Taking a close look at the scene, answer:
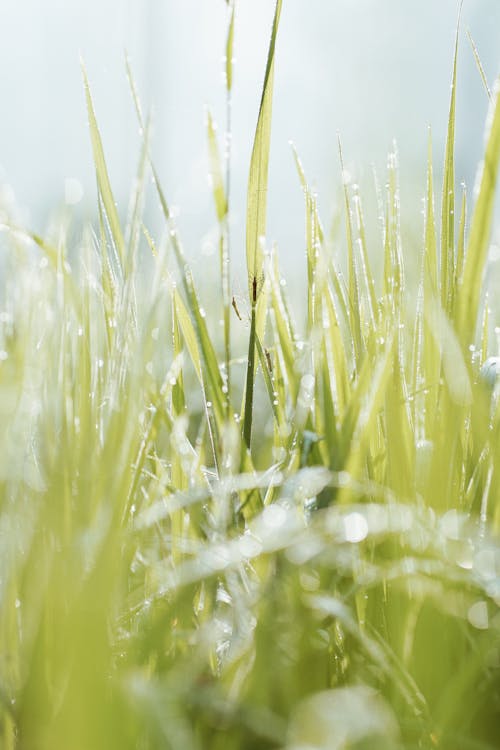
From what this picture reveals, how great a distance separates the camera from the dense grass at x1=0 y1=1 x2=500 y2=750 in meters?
0.32

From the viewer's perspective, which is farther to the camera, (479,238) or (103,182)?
(103,182)

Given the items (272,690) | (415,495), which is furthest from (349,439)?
(272,690)

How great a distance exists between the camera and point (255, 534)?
1.29 ft

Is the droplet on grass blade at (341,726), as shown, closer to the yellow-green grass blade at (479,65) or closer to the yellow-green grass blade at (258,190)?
the yellow-green grass blade at (258,190)

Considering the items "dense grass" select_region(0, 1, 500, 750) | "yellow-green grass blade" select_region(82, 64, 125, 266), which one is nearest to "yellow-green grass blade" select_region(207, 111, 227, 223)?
"dense grass" select_region(0, 1, 500, 750)

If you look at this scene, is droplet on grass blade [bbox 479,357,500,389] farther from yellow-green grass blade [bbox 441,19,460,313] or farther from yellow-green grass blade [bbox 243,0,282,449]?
yellow-green grass blade [bbox 243,0,282,449]

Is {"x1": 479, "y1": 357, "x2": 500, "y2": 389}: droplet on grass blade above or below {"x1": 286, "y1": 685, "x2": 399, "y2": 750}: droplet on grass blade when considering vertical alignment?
above

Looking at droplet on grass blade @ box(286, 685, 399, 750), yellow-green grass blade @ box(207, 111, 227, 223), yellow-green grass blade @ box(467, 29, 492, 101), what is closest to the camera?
droplet on grass blade @ box(286, 685, 399, 750)

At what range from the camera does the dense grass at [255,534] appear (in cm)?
32

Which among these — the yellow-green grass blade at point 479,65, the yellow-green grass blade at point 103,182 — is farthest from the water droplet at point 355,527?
the yellow-green grass blade at point 479,65

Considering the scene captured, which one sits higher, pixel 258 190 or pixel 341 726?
pixel 258 190

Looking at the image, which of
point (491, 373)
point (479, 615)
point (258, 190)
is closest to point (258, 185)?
point (258, 190)

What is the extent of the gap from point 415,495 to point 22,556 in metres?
0.22

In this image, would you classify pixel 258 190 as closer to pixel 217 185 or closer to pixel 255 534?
pixel 217 185
